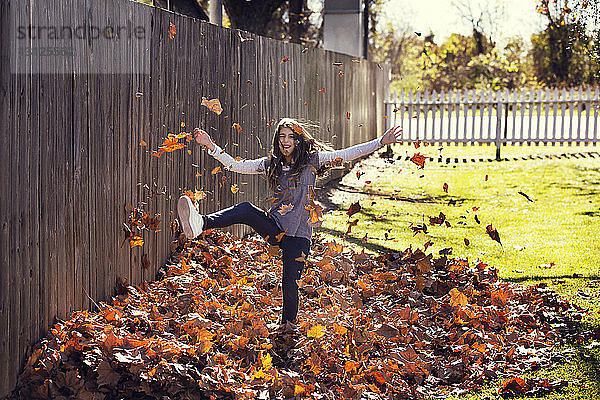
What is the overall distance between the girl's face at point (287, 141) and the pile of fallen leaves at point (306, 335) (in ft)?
2.24

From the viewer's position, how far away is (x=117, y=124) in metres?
5.26

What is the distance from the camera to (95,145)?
4.94m

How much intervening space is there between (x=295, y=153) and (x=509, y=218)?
→ 541cm

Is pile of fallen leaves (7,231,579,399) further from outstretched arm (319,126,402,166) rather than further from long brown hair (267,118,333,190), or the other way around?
outstretched arm (319,126,402,166)

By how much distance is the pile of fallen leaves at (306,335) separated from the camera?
13.3ft

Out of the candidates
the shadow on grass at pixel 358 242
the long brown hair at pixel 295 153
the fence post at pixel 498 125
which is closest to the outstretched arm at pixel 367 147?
the long brown hair at pixel 295 153

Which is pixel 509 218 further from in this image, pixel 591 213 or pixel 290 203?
pixel 290 203

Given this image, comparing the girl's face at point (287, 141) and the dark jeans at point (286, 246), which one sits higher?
the girl's face at point (287, 141)

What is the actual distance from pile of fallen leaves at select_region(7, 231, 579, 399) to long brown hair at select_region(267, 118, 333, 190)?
0.53 meters

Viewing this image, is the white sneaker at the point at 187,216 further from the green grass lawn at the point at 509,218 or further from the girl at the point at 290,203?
the green grass lawn at the point at 509,218

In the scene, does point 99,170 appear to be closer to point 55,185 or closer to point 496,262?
point 55,185

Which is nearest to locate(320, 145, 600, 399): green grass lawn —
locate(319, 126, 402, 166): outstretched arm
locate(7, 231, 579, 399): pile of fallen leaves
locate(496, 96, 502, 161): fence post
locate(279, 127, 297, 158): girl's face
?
locate(7, 231, 579, 399): pile of fallen leaves

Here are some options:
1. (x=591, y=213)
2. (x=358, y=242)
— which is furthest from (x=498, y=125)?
(x=358, y=242)

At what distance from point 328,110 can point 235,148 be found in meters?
5.19
